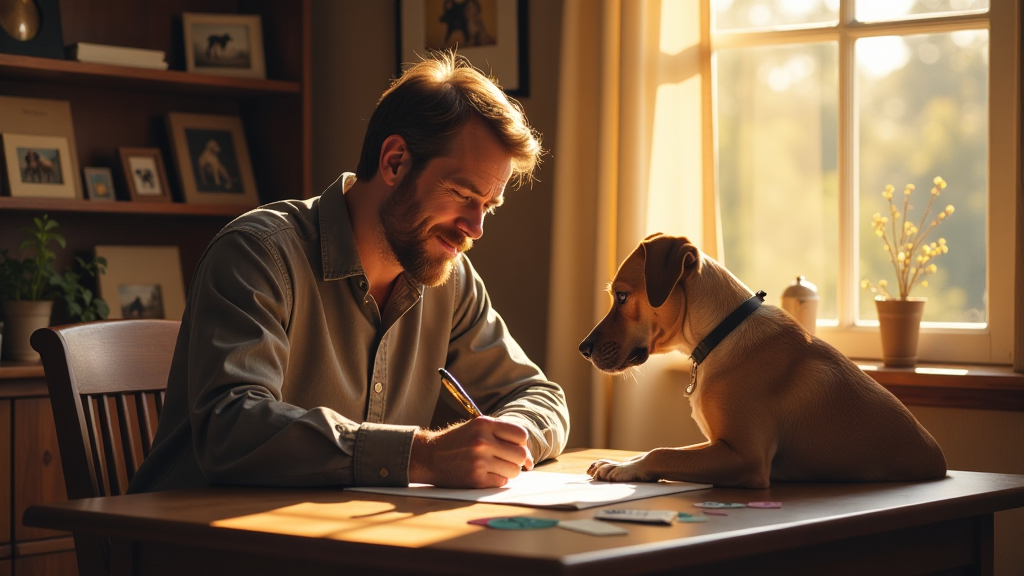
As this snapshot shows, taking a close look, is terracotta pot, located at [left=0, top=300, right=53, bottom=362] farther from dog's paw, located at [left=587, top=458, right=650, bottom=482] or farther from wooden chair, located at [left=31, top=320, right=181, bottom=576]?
dog's paw, located at [left=587, top=458, right=650, bottom=482]

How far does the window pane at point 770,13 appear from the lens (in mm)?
2756

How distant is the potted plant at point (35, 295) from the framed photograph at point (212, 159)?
1.61 feet

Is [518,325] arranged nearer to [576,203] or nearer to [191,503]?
[576,203]

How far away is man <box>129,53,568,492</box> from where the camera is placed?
1.41 meters

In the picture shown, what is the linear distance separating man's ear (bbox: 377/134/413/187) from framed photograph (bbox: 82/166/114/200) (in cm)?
173

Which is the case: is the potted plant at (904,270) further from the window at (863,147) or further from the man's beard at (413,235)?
the man's beard at (413,235)

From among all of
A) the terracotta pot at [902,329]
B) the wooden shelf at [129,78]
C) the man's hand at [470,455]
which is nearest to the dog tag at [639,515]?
the man's hand at [470,455]

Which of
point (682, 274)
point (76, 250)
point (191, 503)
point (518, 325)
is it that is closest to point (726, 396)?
point (682, 274)

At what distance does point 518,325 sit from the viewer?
3096 millimetres

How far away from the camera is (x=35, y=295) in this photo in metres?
2.95

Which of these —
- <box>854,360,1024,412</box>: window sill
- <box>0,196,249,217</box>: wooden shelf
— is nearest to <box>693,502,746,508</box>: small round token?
<box>854,360,1024,412</box>: window sill

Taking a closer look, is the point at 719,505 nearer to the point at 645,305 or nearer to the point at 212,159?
the point at 645,305

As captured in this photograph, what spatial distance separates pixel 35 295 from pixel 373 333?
5.18 ft

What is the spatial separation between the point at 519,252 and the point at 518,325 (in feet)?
0.72
